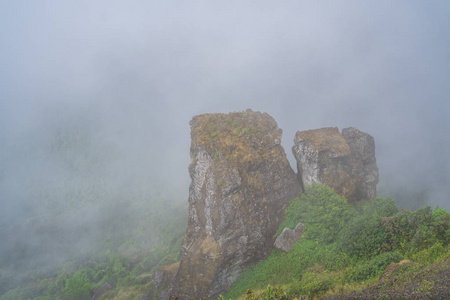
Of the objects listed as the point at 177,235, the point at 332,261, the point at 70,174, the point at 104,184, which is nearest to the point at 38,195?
the point at 70,174

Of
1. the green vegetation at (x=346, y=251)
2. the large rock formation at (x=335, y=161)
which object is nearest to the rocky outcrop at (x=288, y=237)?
the green vegetation at (x=346, y=251)

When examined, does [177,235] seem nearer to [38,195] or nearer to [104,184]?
[104,184]

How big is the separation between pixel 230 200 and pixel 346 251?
9.43 meters

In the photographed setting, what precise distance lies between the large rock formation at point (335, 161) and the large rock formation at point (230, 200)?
7.06 ft

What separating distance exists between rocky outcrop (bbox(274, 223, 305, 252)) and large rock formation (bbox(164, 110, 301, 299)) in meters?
1.14

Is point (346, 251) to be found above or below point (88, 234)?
above

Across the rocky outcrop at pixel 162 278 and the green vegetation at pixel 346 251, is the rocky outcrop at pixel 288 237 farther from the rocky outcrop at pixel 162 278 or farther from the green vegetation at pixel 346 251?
the rocky outcrop at pixel 162 278

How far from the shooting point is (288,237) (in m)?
22.1

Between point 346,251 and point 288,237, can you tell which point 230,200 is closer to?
point 288,237

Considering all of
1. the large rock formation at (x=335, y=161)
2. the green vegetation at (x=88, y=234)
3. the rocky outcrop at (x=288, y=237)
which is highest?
the large rock formation at (x=335, y=161)

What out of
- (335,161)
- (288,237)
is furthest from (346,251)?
(335,161)

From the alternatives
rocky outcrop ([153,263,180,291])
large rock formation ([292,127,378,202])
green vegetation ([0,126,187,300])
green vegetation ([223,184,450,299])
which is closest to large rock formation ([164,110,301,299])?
green vegetation ([223,184,450,299])

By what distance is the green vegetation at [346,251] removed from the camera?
12.2 m

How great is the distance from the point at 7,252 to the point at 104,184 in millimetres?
55230
